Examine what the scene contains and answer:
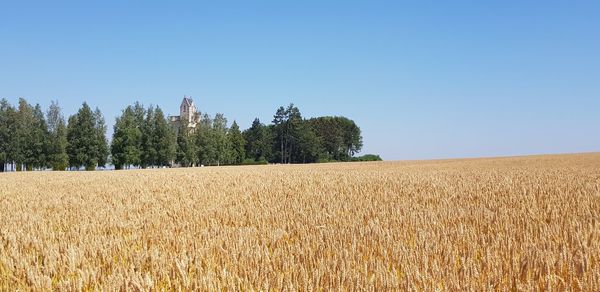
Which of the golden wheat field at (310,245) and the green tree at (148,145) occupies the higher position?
the green tree at (148,145)

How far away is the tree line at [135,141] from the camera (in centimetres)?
6159

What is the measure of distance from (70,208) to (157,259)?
16.4ft

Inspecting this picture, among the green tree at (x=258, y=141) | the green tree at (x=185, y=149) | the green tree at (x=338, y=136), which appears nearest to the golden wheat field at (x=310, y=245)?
the green tree at (x=185, y=149)

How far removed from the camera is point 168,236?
4840 mm

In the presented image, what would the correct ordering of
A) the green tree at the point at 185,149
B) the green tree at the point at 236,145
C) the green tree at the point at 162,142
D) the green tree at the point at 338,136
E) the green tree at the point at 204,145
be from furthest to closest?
1. the green tree at the point at 338,136
2. the green tree at the point at 236,145
3. the green tree at the point at 204,145
4. the green tree at the point at 185,149
5. the green tree at the point at 162,142

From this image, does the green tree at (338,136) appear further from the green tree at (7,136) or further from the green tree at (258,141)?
the green tree at (7,136)

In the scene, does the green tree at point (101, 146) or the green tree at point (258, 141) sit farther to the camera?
the green tree at point (258, 141)

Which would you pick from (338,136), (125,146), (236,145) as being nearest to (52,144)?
(125,146)

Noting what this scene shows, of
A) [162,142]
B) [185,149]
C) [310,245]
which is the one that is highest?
[162,142]

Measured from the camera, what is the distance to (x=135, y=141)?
220ft

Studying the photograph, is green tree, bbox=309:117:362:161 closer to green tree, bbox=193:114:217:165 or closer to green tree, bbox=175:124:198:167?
green tree, bbox=193:114:217:165

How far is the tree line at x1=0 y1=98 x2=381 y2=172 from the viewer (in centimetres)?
6159

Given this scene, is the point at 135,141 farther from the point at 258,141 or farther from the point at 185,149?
the point at 258,141

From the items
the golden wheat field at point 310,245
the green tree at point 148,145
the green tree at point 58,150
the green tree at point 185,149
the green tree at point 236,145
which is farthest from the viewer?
the green tree at point 236,145
